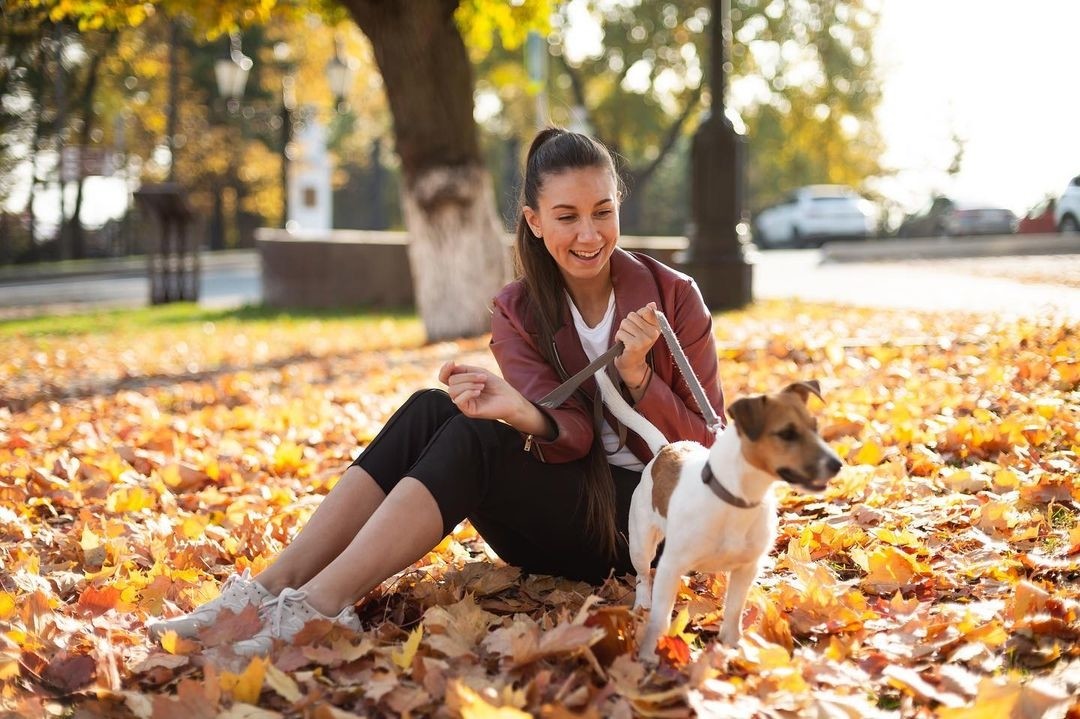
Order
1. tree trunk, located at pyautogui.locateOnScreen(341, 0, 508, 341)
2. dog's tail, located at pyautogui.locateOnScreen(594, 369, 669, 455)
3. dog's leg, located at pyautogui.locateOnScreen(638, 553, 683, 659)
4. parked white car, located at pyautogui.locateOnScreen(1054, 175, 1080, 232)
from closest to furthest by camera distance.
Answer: dog's leg, located at pyautogui.locateOnScreen(638, 553, 683, 659) → dog's tail, located at pyautogui.locateOnScreen(594, 369, 669, 455) → parked white car, located at pyautogui.locateOnScreen(1054, 175, 1080, 232) → tree trunk, located at pyautogui.locateOnScreen(341, 0, 508, 341)

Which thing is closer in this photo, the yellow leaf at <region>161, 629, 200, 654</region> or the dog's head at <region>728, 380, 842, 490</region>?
the dog's head at <region>728, 380, 842, 490</region>

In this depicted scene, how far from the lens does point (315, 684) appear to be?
2.62 metres

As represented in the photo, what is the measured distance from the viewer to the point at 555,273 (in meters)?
3.40

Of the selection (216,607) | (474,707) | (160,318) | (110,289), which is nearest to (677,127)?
(110,289)

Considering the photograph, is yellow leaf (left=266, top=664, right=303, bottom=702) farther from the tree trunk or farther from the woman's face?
the tree trunk

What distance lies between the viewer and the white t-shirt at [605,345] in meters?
3.29

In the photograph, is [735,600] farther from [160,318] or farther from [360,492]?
[160,318]

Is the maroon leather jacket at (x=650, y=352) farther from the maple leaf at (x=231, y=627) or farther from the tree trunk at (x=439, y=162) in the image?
the tree trunk at (x=439, y=162)

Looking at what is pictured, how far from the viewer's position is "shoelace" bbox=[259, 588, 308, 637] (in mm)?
2852

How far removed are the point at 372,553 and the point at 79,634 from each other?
852 mm

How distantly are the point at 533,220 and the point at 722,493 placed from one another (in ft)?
4.00

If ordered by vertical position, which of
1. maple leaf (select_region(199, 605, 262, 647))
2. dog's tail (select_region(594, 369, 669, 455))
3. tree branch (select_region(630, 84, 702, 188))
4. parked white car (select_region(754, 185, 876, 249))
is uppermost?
tree branch (select_region(630, 84, 702, 188))

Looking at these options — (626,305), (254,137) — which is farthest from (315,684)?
(254,137)

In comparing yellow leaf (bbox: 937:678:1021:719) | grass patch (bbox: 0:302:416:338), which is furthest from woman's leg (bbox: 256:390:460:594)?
grass patch (bbox: 0:302:416:338)
